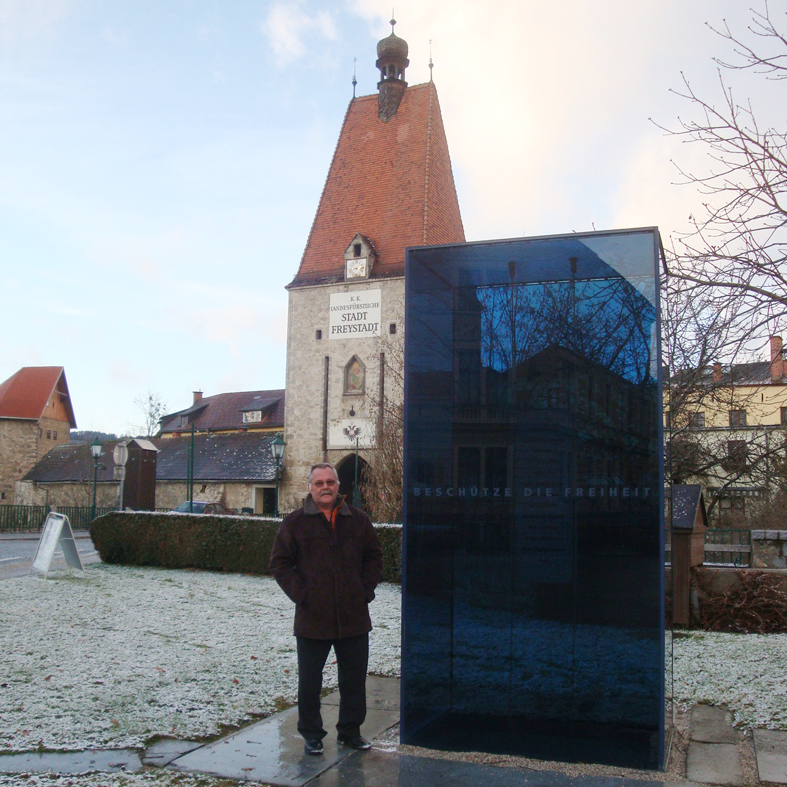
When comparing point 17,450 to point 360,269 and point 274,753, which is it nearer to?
point 360,269

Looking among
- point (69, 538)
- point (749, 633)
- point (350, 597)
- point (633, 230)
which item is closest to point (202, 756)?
point (350, 597)

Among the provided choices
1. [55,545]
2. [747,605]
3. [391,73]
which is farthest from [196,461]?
[747,605]

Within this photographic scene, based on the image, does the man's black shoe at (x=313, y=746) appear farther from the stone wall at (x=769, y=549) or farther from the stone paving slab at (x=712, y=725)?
the stone wall at (x=769, y=549)

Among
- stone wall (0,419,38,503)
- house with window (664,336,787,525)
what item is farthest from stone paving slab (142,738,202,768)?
stone wall (0,419,38,503)

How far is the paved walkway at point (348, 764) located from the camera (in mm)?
3939

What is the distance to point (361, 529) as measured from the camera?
473 cm

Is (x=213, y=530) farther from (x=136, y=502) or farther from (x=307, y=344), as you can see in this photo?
(x=307, y=344)

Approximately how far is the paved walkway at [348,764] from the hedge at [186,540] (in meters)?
9.13

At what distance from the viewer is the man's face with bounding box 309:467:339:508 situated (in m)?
4.65

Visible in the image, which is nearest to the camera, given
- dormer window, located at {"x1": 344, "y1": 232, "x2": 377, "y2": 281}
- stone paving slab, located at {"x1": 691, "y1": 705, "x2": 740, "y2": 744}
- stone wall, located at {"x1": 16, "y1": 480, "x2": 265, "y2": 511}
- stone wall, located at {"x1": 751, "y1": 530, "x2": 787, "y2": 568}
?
stone paving slab, located at {"x1": 691, "y1": 705, "x2": 740, "y2": 744}

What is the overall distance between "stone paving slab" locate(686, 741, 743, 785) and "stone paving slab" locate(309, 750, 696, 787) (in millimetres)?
265

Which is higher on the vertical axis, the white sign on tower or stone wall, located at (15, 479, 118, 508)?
the white sign on tower

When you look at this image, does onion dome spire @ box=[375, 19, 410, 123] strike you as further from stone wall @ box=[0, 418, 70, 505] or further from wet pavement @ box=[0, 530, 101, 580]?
stone wall @ box=[0, 418, 70, 505]

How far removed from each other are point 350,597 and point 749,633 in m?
5.30
